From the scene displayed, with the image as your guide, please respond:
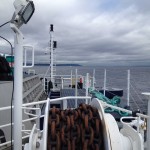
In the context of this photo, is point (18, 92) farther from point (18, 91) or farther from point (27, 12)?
point (27, 12)

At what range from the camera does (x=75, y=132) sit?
214cm

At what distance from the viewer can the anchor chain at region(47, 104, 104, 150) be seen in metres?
2.07

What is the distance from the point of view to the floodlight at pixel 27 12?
7.94 feet

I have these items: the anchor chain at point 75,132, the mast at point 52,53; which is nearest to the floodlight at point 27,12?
the anchor chain at point 75,132

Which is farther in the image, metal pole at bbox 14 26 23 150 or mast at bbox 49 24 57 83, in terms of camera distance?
mast at bbox 49 24 57 83

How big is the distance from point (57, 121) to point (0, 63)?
2.92 metres

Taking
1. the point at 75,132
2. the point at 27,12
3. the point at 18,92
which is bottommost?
the point at 75,132

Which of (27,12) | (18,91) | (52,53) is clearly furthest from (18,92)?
(52,53)

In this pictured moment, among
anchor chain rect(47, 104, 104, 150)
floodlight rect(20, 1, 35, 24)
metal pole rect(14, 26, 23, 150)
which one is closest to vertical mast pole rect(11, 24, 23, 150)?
metal pole rect(14, 26, 23, 150)

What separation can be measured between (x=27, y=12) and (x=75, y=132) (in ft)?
4.27

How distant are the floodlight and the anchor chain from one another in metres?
1.05

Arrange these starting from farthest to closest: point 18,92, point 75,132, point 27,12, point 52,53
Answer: point 52,53
point 18,92
point 27,12
point 75,132

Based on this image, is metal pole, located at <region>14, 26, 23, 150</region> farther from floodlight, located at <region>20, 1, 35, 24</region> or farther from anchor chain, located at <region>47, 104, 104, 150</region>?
anchor chain, located at <region>47, 104, 104, 150</region>

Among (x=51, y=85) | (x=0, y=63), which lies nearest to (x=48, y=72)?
(x=51, y=85)
